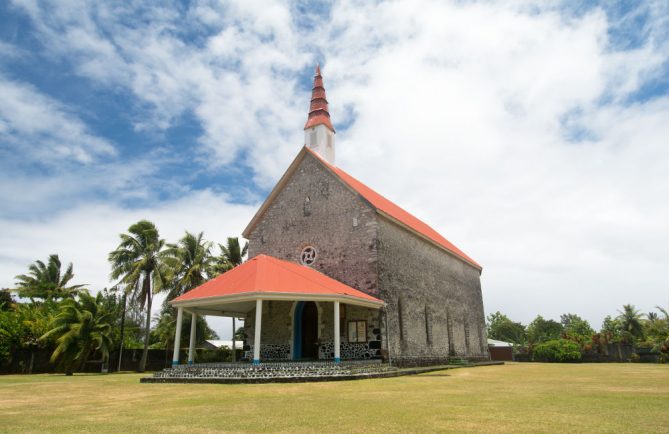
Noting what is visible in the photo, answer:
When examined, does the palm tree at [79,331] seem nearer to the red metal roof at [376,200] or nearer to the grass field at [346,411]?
the grass field at [346,411]

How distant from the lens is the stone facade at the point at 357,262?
18.2 metres

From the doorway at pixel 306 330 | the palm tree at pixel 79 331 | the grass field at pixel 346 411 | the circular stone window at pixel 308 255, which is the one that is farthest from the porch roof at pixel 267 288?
the palm tree at pixel 79 331

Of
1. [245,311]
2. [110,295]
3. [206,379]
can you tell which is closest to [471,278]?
[245,311]

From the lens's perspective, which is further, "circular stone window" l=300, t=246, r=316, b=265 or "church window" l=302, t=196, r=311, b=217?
"church window" l=302, t=196, r=311, b=217

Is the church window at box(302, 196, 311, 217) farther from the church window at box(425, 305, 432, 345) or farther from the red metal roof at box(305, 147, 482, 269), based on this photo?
the church window at box(425, 305, 432, 345)

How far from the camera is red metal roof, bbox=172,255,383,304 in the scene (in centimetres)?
1448

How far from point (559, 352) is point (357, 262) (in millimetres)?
23520

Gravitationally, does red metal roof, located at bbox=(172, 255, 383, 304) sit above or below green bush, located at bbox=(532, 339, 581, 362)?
above

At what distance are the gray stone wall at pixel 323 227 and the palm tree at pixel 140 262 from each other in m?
10.0

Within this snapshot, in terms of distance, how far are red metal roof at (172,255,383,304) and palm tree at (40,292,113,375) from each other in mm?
9580

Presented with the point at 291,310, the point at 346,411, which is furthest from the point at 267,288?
the point at 346,411

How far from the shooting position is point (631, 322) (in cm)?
4903

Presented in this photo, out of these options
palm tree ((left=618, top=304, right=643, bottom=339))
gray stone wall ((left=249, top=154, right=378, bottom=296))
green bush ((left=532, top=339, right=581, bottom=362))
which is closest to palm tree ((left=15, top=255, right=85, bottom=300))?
gray stone wall ((left=249, top=154, right=378, bottom=296))

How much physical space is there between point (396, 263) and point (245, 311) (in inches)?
283
